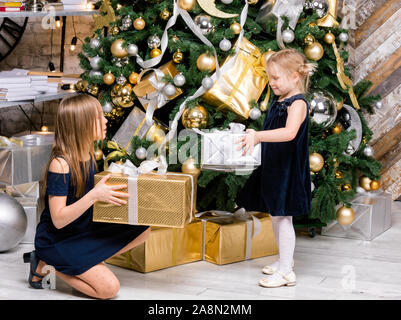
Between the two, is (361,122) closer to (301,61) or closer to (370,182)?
(370,182)

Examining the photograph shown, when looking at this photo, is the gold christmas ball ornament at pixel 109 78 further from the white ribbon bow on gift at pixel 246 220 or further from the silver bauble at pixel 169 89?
the white ribbon bow on gift at pixel 246 220

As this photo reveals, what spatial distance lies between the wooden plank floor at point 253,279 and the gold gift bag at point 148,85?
862mm

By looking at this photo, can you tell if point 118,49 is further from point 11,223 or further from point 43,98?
point 11,223

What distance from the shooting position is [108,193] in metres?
2.22

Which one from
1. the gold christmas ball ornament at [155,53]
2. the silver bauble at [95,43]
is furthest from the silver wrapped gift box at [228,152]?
the silver bauble at [95,43]

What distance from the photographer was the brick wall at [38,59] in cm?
447

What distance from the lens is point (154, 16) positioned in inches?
121

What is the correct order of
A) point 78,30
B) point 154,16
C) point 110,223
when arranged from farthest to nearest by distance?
point 78,30, point 154,16, point 110,223

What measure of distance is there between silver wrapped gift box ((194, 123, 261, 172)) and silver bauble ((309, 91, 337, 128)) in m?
0.64

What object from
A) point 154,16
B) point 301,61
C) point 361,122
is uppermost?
point 154,16

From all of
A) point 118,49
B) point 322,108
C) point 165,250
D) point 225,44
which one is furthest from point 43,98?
point 322,108

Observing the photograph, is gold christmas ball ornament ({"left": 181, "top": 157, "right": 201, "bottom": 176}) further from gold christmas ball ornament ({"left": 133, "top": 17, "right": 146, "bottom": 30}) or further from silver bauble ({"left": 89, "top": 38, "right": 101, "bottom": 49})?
silver bauble ({"left": 89, "top": 38, "right": 101, "bottom": 49})

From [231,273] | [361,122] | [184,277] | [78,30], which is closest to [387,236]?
[361,122]

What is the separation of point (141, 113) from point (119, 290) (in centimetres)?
111
